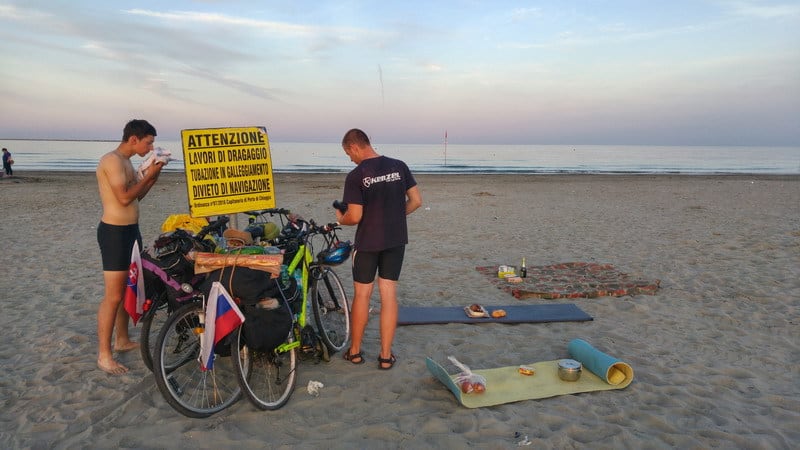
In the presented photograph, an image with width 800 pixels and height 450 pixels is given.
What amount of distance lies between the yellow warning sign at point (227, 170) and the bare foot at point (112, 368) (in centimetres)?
145

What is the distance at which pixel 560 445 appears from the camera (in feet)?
10.7

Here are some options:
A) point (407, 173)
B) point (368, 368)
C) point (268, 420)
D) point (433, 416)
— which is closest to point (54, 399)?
point (268, 420)

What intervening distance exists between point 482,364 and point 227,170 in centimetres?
284

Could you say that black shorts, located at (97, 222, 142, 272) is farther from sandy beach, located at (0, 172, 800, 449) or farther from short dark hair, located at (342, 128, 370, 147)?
short dark hair, located at (342, 128, 370, 147)

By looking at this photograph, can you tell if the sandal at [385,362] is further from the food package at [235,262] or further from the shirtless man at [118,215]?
the shirtless man at [118,215]

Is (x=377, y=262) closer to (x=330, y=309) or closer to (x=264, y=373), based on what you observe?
(x=330, y=309)

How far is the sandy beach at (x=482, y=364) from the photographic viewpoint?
337 cm

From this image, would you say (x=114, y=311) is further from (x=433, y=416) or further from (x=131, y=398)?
(x=433, y=416)

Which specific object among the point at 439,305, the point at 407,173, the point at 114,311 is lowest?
the point at 439,305

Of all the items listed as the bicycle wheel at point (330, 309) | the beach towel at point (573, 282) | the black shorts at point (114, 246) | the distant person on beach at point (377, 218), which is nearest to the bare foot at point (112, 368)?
the black shorts at point (114, 246)

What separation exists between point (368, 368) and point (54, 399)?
2.41 metres

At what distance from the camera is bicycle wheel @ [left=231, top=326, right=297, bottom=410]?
11.5 feet

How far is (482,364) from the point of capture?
4.54 m

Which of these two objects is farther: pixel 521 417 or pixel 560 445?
pixel 521 417
